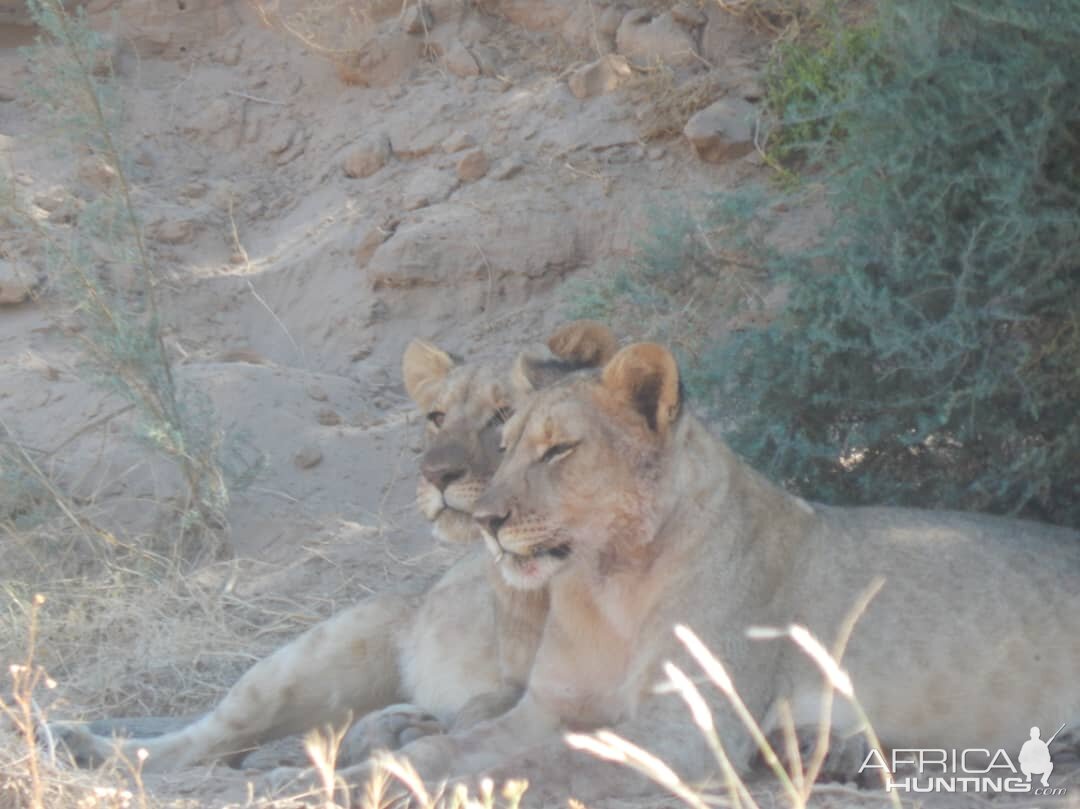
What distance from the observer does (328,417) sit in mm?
8742

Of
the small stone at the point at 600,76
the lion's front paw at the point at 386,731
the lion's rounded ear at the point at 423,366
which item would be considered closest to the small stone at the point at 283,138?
Answer: the small stone at the point at 600,76

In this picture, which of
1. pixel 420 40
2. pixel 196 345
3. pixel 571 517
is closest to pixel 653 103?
pixel 420 40

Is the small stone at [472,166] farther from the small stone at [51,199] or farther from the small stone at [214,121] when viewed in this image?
the small stone at [51,199]

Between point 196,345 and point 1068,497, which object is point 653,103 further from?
point 1068,497

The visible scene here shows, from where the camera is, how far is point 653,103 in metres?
9.88

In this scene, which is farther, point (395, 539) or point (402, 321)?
point (402, 321)

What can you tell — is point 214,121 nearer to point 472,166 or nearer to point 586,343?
point 472,166

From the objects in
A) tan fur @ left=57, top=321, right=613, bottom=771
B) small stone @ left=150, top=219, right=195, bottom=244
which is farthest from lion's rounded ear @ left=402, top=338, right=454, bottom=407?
small stone @ left=150, top=219, right=195, bottom=244

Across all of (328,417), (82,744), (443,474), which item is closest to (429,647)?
(443,474)

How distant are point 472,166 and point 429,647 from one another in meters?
4.97

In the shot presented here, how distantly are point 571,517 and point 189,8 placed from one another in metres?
8.24

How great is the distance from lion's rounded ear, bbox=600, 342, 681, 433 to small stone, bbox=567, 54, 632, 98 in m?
5.81

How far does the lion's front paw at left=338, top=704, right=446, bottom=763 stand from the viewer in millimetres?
5113

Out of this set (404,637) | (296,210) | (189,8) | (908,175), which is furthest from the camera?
(189,8)
